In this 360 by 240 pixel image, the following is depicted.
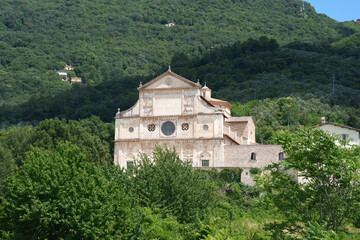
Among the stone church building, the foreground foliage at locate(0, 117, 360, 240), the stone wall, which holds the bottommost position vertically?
the foreground foliage at locate(0, 117, 360, 240)

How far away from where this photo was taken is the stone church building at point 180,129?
62.7m

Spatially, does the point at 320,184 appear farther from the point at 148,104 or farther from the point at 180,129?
the point at 148,104

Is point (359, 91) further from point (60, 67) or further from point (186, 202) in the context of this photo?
point (60, 67)

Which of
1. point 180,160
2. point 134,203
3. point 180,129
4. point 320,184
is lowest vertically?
point 134,203

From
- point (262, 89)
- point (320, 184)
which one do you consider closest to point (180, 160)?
point (320, 184)

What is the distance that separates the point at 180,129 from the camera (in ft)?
210

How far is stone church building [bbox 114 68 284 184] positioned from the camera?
62.7 m

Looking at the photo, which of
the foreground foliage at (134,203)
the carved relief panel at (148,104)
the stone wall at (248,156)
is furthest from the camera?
the carved relief panel at (148,104)

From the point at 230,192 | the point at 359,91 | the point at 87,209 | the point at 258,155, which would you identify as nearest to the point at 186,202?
the point at 87,209

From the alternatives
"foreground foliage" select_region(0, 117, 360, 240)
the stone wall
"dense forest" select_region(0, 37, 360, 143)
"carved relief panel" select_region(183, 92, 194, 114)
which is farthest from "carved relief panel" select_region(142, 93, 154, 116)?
"dense forest" select_region(0, 37, 360, 143)

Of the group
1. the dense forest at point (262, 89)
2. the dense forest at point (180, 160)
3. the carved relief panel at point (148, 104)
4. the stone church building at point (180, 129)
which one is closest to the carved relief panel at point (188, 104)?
the stone church building at point (180, 129)

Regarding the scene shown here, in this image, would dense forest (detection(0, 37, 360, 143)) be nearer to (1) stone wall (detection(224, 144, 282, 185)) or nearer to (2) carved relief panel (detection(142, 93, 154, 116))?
(1) stone wall (detection(224, 144, 282, 185))

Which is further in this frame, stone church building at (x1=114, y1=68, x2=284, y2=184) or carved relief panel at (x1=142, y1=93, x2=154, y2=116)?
carved relief panel at (x1=142, y1=93, x2=154, y2=116)

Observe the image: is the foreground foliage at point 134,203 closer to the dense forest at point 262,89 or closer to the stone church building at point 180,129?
the stone church building at point 180,129
